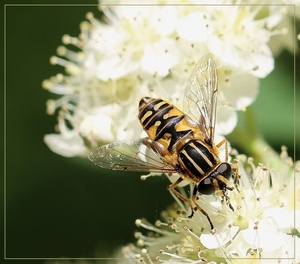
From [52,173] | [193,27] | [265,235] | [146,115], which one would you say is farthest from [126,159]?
[52,173]

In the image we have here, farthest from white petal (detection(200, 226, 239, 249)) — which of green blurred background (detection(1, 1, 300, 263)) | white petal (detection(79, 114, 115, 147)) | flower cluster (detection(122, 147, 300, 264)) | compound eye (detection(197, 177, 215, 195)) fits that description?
green blurred background (detection(1, 1, 300, 263))

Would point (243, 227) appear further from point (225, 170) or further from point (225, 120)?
point (225, 120)

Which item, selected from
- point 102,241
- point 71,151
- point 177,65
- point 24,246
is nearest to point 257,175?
point 177,65

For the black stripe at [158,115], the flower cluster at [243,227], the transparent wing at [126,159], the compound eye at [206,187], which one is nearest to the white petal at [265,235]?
the flower cluster at [243,227]

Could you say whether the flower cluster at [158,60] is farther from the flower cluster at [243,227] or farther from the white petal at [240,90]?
the flower cluster at [243,227]

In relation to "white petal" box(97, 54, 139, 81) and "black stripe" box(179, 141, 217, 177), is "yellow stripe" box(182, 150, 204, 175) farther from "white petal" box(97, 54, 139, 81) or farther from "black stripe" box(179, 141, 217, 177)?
"white petal" box(97, 54, 139, 81)

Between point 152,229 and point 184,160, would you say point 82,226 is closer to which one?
point 152,229

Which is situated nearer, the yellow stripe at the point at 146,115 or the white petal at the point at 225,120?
the yellow stripe at the point at 146,115
